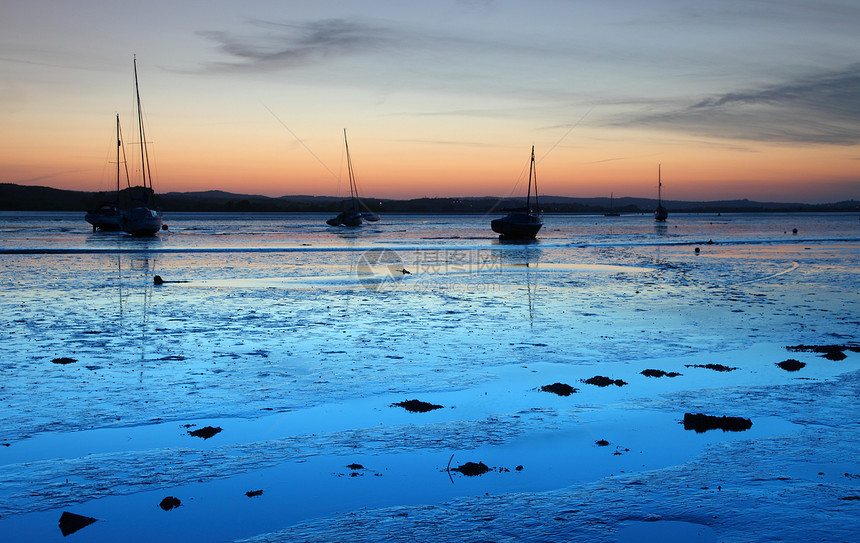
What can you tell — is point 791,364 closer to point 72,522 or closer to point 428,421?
point 428,421

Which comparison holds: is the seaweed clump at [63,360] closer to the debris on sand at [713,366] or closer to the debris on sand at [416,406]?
the debris on sand at [416,406]

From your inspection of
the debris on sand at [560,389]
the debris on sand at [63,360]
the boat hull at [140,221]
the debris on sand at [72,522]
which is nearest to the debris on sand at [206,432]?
the debris on sand at [72,522]

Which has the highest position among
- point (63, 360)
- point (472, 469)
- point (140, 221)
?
point (140, 221)

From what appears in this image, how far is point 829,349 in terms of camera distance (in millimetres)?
11562

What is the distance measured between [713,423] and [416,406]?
3513mm

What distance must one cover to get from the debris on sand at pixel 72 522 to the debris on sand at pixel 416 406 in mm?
3844

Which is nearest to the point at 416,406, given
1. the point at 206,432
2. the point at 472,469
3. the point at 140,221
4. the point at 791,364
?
the point at 472,469

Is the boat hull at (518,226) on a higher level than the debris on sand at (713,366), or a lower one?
higher

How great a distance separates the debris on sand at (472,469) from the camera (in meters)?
6.14

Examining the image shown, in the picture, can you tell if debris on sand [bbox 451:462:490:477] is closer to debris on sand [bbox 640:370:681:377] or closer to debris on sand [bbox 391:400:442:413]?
debris on sand [bbox 391:400:442:413]

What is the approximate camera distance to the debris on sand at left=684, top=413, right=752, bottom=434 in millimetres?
7445

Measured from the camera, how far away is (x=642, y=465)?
634 cm

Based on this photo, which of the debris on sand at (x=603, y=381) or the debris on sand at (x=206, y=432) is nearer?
the debris on sand at (x=206, y=432)

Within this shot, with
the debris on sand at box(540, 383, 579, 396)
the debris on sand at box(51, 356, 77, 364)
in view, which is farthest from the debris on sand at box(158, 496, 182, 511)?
the debris on sand at box(51, 356, 77, 364)
